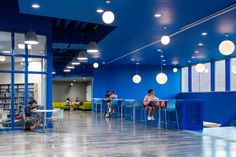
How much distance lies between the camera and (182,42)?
34.5 ft

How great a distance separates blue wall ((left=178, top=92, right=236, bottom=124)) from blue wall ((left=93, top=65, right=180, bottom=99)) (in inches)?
121

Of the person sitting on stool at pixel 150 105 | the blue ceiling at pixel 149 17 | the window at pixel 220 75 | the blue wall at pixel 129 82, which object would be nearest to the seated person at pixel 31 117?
the blue ceiling at pixel 149 17

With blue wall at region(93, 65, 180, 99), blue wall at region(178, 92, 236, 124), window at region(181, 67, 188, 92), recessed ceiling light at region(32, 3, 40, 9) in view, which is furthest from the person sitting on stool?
window at region(181, 67, 188, 92)

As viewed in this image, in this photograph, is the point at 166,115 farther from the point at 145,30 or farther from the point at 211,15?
the point at 211,15

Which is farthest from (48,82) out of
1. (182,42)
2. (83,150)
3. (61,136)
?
(182,42)

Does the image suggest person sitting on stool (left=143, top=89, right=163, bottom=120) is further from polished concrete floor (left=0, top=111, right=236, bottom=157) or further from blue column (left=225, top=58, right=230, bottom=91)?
blue column (left=225, top=58, right=230, bottom=91)

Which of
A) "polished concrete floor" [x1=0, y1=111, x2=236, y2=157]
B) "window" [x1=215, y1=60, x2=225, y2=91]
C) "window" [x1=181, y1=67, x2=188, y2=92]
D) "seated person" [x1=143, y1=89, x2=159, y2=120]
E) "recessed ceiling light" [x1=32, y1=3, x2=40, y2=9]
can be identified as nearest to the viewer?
"polished concrete floor" [x1=0, y1=111, x2=236, y2=157]

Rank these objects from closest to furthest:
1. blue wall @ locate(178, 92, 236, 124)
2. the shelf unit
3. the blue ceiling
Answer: the blue ceiling
the shelf unit
blue wall @ locate(178, 92, 236, 124)

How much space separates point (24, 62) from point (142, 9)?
4212 mm

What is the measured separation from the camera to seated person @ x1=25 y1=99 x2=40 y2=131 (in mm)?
8484

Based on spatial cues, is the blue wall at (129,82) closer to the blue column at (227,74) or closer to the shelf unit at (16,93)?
the blue column at (227,74)

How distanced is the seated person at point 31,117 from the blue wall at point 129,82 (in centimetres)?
895

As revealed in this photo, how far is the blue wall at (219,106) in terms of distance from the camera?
13.3m

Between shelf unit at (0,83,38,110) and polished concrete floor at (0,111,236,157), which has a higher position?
shelf unit at (0,83,38,110)
